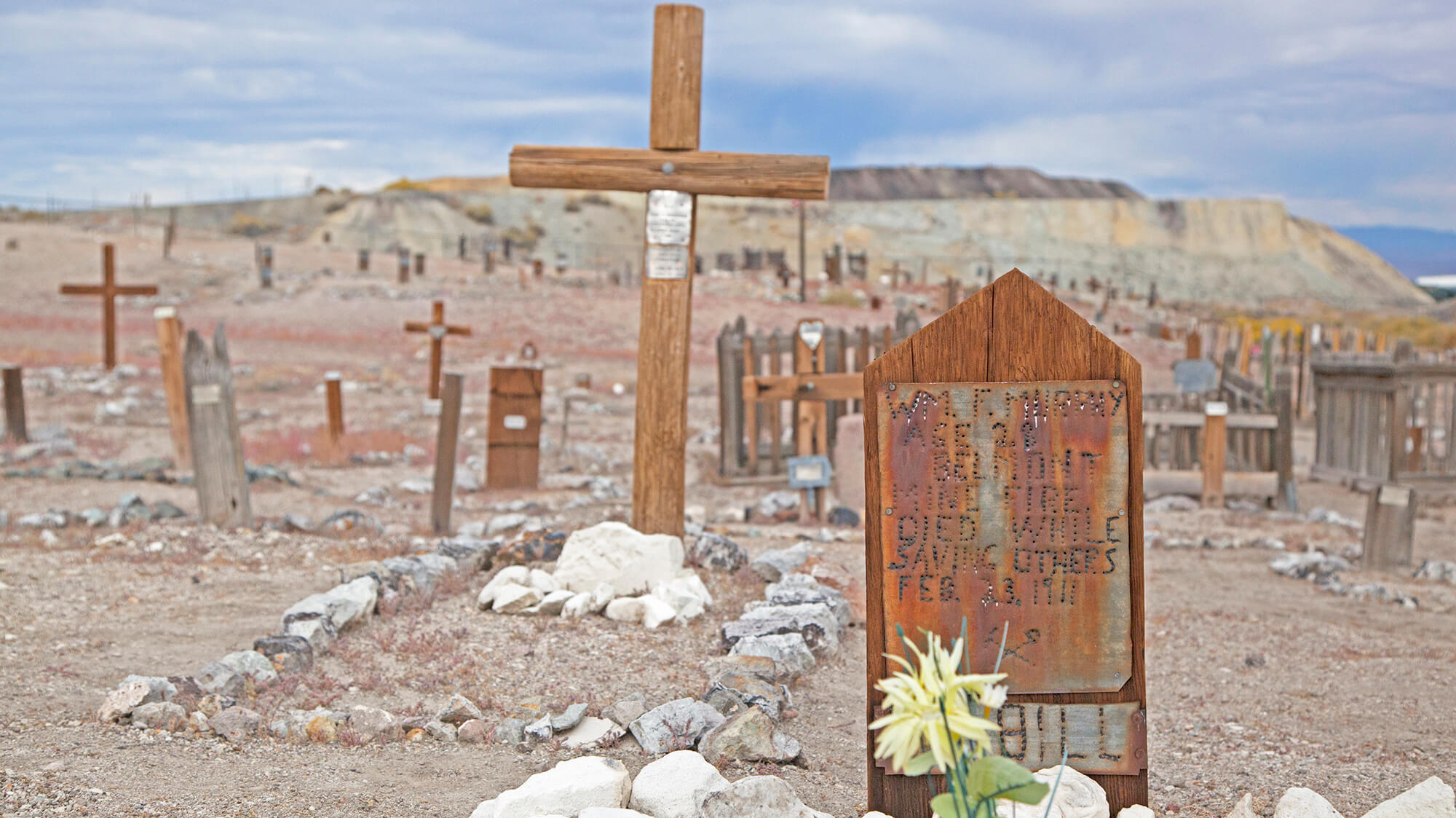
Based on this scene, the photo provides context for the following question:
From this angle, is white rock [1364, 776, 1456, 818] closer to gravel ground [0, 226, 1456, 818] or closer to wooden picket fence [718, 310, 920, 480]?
gravel ground [0, 226, 1456, 818]

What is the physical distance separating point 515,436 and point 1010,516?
26.3ft

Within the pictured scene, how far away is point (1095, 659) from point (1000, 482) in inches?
21.2

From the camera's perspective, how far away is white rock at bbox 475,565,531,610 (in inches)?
226

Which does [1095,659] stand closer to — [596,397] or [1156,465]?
[1156,465]

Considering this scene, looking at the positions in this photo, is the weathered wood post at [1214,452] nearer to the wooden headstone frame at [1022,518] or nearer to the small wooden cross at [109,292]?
the wooden headstone frame at [1022,518]

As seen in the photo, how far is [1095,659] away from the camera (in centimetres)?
311

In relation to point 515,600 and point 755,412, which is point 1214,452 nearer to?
point 755,412

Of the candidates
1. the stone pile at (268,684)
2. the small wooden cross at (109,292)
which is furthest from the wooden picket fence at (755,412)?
the small wooden cross at (109,292)

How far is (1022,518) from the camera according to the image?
3.09 m

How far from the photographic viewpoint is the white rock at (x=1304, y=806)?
3.29 m

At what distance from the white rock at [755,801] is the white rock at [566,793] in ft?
0.88

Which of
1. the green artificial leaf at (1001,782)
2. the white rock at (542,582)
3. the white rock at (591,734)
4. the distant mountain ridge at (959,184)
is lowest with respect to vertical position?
the white rock at (591,734)

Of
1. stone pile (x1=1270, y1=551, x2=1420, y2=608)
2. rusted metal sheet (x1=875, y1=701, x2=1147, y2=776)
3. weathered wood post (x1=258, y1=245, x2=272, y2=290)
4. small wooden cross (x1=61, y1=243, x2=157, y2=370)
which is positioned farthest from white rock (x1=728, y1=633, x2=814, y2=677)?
weathered wood post (x1=258, y1=245, x2=272, y2=290)

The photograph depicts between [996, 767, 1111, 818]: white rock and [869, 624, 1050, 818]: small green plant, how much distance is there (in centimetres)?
101
